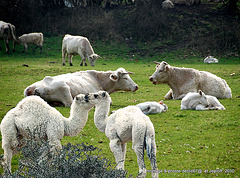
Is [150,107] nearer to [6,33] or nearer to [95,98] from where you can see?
[95,98]

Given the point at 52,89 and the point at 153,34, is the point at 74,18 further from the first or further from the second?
the point at 52,89

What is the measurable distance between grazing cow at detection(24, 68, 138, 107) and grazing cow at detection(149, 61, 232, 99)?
2.19 meters

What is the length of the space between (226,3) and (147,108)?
33.0m

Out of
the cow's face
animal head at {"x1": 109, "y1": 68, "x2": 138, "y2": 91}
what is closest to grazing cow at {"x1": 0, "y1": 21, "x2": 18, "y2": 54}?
the cow's face

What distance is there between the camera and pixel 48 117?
5273mm

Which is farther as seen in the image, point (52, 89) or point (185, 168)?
point (52, 89)

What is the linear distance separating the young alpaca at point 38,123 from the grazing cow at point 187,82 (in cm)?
897

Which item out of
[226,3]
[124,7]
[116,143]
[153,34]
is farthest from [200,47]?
[116,143]

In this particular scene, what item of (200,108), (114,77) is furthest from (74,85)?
(200,108)

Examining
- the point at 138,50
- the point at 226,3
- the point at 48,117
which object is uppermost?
the point at 226,3

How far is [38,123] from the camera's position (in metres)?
5.18

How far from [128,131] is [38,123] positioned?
4.55 ft

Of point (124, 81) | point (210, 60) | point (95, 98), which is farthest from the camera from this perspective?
point (210, 60)

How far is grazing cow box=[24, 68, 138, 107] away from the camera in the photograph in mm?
11031
